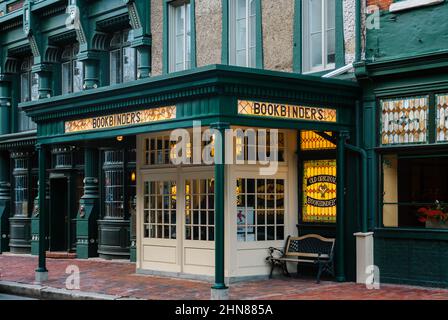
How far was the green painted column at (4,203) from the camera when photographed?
950 inches

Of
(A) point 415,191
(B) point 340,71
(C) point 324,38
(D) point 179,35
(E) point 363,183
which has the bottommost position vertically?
(A) point 415,191

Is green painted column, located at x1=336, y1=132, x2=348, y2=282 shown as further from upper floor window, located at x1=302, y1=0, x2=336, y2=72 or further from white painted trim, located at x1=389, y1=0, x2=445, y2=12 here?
white painted trim, located at x1=389, y1=0, x2=445, y2=12

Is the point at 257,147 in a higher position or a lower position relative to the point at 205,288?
higher

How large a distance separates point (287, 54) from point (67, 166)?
8879 millimetres

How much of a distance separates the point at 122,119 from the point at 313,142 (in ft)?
12.3

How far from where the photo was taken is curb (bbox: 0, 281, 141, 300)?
13.2 meters

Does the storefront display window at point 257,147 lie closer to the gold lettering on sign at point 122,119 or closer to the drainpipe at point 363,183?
the drainpipe at point 363,183

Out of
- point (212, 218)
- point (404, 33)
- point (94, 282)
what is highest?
point (404, 33)

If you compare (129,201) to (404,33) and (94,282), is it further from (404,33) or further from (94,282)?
(404,33)

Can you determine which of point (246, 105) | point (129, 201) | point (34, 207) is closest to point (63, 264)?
point (129, 201)

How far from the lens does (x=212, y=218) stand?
1478cm

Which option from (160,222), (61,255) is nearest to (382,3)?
(160,222)

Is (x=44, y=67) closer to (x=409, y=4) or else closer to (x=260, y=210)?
(x=260, y=210)

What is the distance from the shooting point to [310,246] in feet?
48.0
